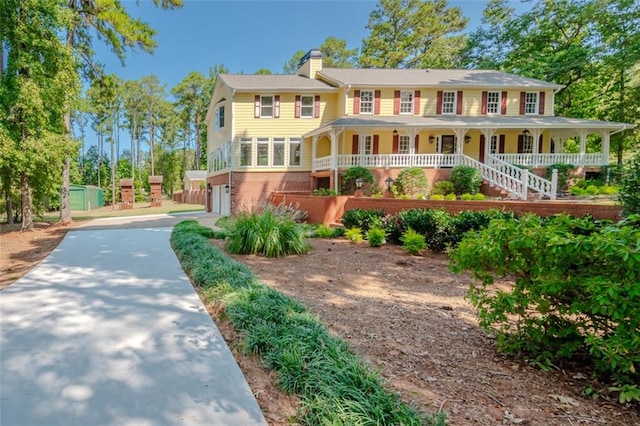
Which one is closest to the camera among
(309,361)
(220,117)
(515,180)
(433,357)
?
(309,361)

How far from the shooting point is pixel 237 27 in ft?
62.1

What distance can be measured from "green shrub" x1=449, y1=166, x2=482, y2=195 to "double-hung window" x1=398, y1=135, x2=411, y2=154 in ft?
12.8

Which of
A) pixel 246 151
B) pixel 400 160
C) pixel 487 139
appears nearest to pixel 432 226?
pixel 400 160

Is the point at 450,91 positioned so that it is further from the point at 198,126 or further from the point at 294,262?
the point at 198,126


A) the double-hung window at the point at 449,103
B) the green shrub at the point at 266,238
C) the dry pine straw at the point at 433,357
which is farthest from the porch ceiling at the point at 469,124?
the dry pine straw at the point at 433,357

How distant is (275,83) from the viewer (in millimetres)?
20547

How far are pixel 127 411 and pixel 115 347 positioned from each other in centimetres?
119

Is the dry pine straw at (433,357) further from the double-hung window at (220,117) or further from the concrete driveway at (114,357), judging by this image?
the double-hung window at (220,117)

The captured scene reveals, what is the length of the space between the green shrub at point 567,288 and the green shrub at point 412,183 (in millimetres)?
14004

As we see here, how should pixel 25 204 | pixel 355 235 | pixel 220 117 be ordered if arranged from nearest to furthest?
pixel 355 235 → pixel 25 204 → pixel 220 117

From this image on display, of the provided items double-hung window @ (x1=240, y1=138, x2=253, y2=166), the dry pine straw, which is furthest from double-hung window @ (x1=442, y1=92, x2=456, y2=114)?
the dry pine straw

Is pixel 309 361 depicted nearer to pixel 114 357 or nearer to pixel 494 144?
pixel 114 357

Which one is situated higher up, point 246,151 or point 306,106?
point 306,106

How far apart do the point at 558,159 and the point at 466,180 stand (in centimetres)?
537
